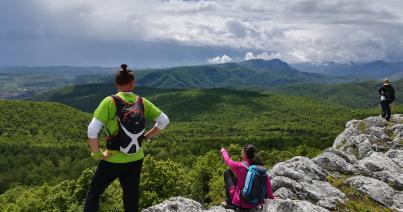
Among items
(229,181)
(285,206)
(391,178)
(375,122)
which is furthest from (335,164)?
(375,122)

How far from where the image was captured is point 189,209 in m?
19.2

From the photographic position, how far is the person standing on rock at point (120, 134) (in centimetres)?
1173

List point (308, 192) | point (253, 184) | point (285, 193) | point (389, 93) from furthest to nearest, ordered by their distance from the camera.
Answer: point (389, 93) < point (308, 192) < point (285, 193) < point (253, 184)

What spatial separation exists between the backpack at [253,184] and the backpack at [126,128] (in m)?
6.28

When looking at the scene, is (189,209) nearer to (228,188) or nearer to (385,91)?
(228,188)

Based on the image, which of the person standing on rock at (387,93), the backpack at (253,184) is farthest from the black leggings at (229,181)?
the person standing on rock at (387,93)

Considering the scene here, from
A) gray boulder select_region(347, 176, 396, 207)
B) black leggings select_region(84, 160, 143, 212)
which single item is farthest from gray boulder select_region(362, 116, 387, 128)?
black leggings select_region(84, 160, 143, 212)

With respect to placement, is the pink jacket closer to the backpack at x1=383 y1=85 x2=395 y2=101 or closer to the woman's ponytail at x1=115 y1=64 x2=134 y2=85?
the woman's ponytail at x1=115 y1=64 x2=134 y2=85

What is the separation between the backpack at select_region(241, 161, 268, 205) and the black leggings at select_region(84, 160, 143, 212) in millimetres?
5226

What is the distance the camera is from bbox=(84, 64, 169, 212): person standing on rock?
11.7 meters

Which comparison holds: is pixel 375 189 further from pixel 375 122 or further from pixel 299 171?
pixel 375 122

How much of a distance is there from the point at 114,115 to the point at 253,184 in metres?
7.52

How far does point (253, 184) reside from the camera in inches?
662

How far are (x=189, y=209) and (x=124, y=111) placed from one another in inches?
350
